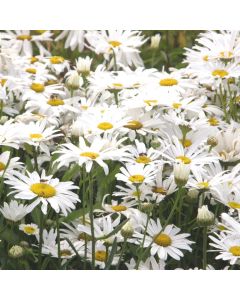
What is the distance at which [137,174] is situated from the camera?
148cm

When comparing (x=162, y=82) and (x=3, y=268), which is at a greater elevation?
(x=162, y=82)

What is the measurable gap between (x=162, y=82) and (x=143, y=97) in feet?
0.83

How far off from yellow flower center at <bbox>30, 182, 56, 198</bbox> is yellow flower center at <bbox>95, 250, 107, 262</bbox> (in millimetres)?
159

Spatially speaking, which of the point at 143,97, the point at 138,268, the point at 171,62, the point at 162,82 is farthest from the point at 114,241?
the point at 171,62

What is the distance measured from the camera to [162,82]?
2.02 m

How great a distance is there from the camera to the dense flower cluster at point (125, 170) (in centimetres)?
143

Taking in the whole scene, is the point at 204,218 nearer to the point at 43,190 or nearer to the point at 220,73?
the point at 43,190

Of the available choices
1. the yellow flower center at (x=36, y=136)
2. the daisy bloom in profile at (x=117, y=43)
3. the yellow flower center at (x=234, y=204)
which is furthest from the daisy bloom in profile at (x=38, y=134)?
the daisy bloom in profile at (x=117, y=43)

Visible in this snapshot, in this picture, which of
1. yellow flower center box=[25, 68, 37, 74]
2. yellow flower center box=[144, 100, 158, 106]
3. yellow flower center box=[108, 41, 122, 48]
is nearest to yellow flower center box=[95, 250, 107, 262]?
yellow flower center box=[144, 100, 158, 106]

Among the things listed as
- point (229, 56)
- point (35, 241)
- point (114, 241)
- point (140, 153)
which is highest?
point (229, 56)

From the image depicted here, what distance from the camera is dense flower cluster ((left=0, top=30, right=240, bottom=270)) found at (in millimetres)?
1435

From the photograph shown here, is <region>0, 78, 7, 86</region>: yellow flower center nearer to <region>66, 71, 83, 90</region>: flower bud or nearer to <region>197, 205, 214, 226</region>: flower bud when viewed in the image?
<region>66, 71, 83, 90</region>: flower bud

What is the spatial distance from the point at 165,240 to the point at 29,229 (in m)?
0.31
